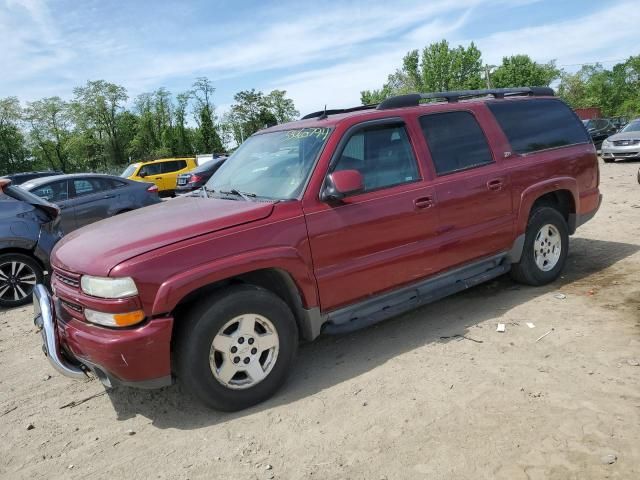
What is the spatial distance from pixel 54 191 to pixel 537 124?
860 cm

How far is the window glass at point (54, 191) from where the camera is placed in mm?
9609

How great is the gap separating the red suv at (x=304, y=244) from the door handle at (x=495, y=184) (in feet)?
0.05

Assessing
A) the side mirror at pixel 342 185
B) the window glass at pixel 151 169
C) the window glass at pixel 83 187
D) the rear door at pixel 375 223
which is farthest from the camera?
the window glass at pixel 151 169

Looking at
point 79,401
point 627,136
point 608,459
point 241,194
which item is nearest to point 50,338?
point 79,401

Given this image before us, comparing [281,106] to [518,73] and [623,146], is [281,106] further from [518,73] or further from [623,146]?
[623,146]

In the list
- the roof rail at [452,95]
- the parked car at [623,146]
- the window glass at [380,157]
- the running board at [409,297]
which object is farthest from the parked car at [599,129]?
the window glass at [380,157]

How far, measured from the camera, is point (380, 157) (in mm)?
4066

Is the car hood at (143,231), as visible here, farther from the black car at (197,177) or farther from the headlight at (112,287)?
the black car at (197,177)

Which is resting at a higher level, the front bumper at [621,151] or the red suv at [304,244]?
the red suv at [304,244]

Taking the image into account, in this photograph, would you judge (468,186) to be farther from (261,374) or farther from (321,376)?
(261,374)

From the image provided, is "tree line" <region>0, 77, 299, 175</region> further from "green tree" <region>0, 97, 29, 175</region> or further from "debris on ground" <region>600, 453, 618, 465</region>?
"debris on ground" <region>600, 453, 618, 465</region>

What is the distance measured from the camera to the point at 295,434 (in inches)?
122

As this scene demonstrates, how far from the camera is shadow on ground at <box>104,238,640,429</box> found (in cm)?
352

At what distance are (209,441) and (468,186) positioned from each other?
290 centimetres
